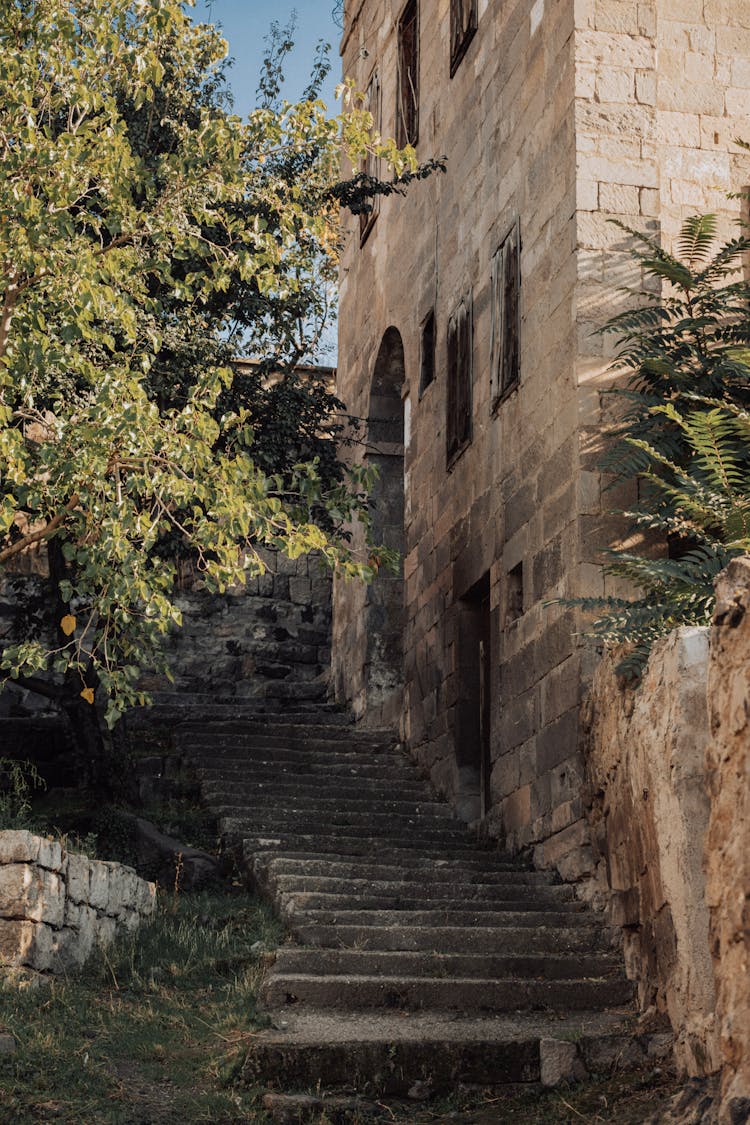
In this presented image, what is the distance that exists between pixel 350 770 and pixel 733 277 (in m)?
5.11

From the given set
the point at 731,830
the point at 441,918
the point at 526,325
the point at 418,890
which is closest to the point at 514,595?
the point at 526,325

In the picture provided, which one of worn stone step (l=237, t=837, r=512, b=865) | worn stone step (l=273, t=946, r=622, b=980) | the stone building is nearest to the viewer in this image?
worn stone step (l=273, t=946, r=622, b=980)

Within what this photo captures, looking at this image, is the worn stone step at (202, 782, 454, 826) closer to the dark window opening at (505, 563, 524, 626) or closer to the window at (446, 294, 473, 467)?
the dark window opening at (505, 563, 524, 626)

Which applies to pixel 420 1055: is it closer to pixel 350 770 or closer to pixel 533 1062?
pixel 533 1062

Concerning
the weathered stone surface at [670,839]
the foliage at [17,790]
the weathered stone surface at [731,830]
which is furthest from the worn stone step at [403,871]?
the weathered stone surface at [731,830]

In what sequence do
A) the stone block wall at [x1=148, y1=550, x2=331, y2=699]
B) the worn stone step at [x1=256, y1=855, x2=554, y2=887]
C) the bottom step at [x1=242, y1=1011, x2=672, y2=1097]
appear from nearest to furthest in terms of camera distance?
the bottom step at [x1=242, y1=1011, x2=672, y2=1097]
the worn stone step at [x1=256, y1=855, x2=554, y2=887]
the stone block wall at [x1=148, y1=550, x2=331, y2=699]

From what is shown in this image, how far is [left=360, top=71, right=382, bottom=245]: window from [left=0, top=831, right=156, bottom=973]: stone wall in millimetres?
9017

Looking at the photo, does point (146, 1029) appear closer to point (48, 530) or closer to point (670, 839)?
point (670, 839)

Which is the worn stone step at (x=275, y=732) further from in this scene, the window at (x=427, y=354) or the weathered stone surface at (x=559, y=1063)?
the weathered stone surface at (x=559, y=1063)

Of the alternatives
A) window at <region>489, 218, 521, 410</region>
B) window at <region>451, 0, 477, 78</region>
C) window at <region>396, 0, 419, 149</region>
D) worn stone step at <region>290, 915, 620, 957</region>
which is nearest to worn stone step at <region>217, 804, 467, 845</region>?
worn stone step at <region>290, 915, 620, 957</region>

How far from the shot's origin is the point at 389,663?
48.1ft

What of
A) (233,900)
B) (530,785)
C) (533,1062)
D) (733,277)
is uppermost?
(733,277)

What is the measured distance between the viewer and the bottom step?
5988mm

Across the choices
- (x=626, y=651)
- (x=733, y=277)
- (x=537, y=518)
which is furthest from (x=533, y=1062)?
(x=733, y=277)
